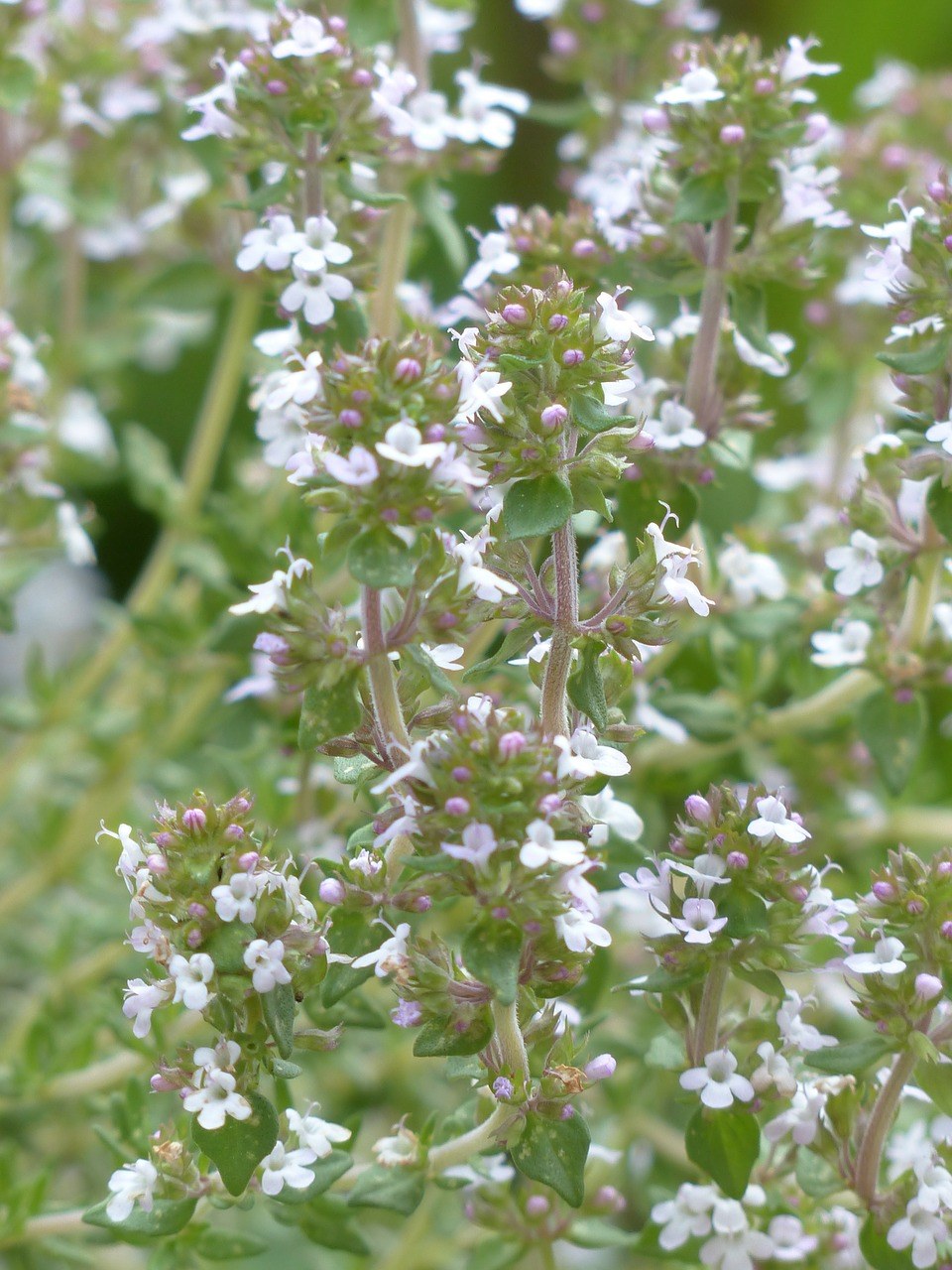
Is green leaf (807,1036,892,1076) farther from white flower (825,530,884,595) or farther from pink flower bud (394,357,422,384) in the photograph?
pink flower bud (394,357,422,384)

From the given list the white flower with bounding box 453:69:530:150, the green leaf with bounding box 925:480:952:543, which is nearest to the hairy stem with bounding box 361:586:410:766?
the green leaf with bounding box 925:480:952:543

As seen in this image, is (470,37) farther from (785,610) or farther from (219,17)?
(785,610)

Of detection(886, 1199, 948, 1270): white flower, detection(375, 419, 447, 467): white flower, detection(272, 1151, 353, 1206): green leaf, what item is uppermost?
detection(375, 419, 447, 467): white flower

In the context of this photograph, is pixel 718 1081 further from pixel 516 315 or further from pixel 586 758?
pixel 516 315

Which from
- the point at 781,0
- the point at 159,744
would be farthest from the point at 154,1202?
the point at 781,0

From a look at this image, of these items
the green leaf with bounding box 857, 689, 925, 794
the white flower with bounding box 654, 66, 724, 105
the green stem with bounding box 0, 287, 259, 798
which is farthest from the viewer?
the green stem with bounding box 0, 287, 259, 798

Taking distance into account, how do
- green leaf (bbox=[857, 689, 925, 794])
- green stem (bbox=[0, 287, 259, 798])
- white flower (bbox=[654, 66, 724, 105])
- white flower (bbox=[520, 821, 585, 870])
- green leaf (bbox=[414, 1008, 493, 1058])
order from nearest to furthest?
white flower (bbox=[520, 821, 585, 870]), green leaf (bbox=[414, 1008, 493, 1058]), white flower (bbox=[654, 66, 724, 105]), green leaf (bbox=[857, 689, 925, 794]), green stem (bbox=[0, 287, 259, 798])

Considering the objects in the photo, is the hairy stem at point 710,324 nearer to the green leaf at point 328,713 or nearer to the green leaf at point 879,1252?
the green leaf at point 328,713
